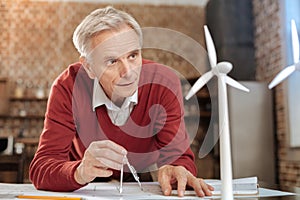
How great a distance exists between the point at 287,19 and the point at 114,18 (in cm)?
230

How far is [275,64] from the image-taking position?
3.29 m

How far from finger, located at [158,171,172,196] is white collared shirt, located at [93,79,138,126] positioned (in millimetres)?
328

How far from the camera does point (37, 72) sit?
4.23 meters

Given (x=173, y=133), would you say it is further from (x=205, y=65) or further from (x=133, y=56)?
(x=205, y=65)

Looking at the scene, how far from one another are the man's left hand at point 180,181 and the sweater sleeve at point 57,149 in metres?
0.20

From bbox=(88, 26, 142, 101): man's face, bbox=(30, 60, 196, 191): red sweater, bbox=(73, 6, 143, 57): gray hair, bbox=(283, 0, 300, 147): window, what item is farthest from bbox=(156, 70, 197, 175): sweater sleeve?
bbox=(283, 0, 300, 147): window

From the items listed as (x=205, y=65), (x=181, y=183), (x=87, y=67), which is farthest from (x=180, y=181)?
(x=205, y=65)

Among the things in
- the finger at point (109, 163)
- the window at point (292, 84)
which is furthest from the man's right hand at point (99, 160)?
the window at point (292, 84)

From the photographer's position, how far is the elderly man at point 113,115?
94 cm

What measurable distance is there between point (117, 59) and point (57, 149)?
0.29 meters

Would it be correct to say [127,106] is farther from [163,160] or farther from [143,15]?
[143,15]

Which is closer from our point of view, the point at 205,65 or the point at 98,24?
the point at 98,24

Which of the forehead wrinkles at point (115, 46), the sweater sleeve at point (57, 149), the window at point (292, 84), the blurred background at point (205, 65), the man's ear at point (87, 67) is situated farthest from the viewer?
the blurred background at point (205, 65)

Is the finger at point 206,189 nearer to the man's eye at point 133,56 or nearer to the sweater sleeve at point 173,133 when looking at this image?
the sweater sleeve at point 173,133
